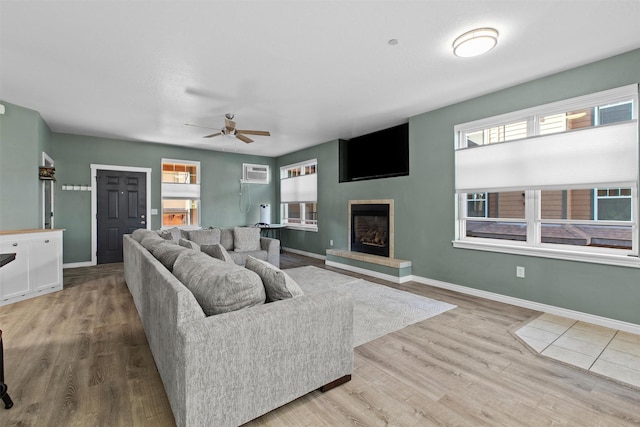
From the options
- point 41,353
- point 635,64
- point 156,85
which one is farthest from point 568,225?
point 41,353

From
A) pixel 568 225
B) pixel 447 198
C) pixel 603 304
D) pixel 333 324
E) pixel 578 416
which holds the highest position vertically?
pixel 447 198

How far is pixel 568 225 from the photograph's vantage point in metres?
3.46

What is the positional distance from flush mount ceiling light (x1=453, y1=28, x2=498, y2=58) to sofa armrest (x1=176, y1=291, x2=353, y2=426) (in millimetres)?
2361

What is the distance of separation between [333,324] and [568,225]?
3.21 m

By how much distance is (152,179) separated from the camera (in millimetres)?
6652

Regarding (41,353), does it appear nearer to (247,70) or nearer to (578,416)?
(247,70)

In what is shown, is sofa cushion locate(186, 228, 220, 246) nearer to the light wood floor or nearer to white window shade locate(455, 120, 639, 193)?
the light wood floor

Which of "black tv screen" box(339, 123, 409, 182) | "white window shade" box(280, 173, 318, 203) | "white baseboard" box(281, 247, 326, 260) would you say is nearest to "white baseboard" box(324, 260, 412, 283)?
"white baseboard" box(281, 247, 326, 260)

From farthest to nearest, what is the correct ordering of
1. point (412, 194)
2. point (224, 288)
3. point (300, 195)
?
point (300, 195), point (412, 194), point (224, 288)

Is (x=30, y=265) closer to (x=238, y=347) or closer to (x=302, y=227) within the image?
(x=238, y=347)

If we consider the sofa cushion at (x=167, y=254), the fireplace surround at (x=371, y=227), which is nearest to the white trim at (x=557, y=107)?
the fireplace surround at (x=371, y=227)

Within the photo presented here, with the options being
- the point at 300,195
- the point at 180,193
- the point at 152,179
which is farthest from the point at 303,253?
the point at 152,179

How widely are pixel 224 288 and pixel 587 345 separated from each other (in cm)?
306

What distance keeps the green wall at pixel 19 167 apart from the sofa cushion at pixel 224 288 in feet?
13.6
